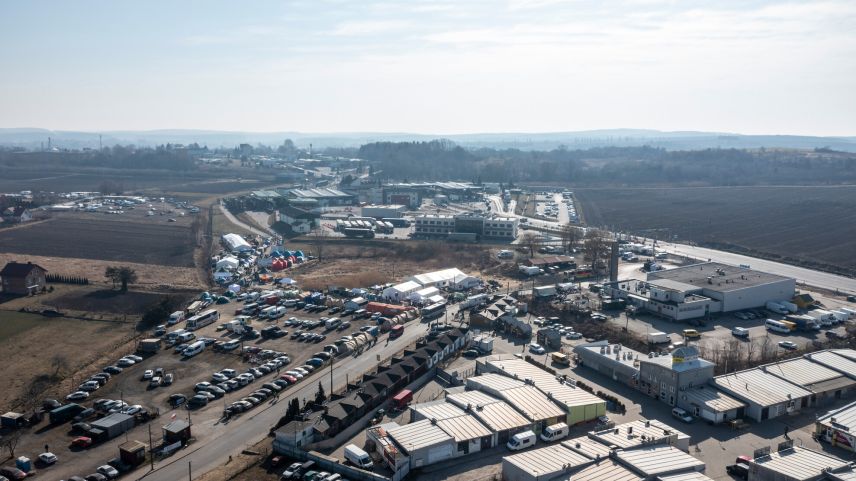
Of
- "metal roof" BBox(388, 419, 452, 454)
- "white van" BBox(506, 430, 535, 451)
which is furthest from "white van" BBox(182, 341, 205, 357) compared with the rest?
"white van" BBox(506, 430, 535, 451)

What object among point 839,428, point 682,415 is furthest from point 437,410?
point 839,428

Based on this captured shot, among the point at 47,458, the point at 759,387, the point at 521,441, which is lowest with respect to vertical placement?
the point at 47,458

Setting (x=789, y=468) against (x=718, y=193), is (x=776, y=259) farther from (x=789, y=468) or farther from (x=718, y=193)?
(x=718, y=193)

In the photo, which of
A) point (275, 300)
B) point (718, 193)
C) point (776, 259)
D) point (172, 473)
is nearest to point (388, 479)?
point (172, 473)

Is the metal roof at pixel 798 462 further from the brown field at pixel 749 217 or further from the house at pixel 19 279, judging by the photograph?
the house at pixel 19 279

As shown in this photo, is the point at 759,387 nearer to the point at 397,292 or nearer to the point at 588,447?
the point at 588,447

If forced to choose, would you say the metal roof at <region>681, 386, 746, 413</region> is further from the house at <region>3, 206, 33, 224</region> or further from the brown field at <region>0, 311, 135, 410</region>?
the house at <region>3, 206, 33, 224</region>

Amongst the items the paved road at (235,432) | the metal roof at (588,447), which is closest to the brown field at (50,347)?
the paved road at (235,432)
